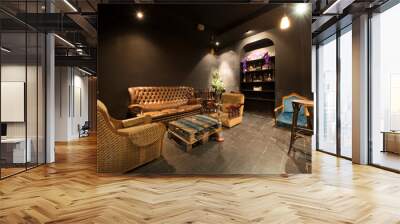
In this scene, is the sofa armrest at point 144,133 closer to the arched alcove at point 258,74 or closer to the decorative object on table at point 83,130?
the arched alcove at point 258,74

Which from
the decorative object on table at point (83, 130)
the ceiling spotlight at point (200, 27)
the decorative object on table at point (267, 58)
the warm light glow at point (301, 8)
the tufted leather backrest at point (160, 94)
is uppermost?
the warm light glow at point (301, 8)

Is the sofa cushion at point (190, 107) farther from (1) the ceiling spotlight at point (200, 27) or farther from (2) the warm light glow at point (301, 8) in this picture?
Answer: (2) the warm light glow at point (301, 8)

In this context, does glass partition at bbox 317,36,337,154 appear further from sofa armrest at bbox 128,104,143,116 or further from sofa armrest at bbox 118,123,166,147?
sofa armrest at bbox 128,104,143,116

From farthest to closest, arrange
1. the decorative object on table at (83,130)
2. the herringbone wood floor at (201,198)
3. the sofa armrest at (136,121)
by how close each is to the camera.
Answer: the decorative object on table at (83,130) < the sofa armrest at (136,121) < the herringbone wood floor at (201,198)

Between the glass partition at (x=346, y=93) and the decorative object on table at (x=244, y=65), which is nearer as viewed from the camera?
the decorative object on table at (x=244, y=65)

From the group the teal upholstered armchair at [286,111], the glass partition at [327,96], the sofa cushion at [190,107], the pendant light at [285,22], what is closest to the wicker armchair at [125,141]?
the sofa cushion at [190,107]

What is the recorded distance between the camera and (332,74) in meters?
7.76

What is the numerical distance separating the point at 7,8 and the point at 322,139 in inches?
296

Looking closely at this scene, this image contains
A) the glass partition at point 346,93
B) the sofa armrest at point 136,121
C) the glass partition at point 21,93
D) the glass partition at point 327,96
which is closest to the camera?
the sofa armrest at point 136,121

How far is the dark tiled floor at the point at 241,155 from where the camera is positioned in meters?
5.01

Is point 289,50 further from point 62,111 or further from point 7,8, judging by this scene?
point 62,111

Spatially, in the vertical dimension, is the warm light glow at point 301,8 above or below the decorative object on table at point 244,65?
above

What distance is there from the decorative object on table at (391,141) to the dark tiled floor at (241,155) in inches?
75.8

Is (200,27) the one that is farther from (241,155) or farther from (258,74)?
(241,155)
